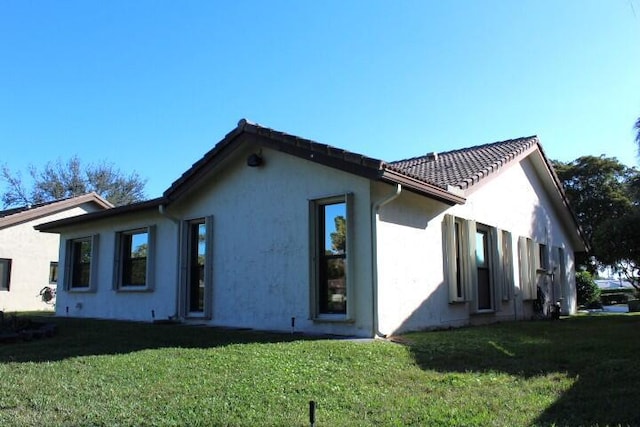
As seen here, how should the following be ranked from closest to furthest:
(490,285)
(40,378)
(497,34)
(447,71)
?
1. (40,378)
2. (497,34)
3. (447,71)
4. (490,285)

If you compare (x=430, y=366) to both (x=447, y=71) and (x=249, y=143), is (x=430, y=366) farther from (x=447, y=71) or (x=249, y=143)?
(x=447, y=71)

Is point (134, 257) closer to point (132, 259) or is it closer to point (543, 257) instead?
point (132, 259)

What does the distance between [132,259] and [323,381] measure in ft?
32.8

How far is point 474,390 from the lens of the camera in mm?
5453

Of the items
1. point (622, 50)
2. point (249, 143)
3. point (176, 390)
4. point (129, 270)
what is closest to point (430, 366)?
point (176, 390)

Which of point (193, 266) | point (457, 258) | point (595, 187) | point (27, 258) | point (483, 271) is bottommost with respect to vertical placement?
point (483, 271)

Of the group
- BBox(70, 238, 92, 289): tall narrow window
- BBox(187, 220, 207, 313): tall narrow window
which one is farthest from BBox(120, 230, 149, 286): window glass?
BBox(187, 220, 207, 313): tall narrow window

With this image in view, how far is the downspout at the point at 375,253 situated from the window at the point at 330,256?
0.50 meters

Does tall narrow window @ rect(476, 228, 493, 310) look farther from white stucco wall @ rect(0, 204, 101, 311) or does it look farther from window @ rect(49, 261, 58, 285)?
window @ rect(49, 261, 58, 285)

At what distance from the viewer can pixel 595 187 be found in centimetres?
2936

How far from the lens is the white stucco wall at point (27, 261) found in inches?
889

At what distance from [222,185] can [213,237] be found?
1.13 meters

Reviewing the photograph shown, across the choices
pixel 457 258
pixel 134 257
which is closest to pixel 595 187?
pixel 457 258

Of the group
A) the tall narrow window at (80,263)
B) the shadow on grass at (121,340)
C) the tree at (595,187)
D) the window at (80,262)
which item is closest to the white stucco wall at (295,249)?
the shadow on grass at (121,340)
